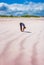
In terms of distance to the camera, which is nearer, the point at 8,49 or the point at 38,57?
the point at 38,57

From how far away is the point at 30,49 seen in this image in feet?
9.46

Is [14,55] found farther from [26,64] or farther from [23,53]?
[26,64]

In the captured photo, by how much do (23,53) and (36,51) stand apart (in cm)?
17

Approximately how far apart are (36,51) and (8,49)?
33cm

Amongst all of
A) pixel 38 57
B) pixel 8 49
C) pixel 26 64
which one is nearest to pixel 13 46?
pixel 8 49

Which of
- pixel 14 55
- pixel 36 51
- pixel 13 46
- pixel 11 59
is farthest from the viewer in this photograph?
pixel 13 46

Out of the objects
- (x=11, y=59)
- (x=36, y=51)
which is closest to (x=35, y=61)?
(x=11, y=59)

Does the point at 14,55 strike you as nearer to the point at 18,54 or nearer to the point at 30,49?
the point at 18,54

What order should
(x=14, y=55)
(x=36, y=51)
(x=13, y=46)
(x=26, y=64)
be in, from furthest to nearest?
1. (x=13, y=46)
2. (x=36, y=51)
3. (x=14, y=55)
4. (x=26, y=64)

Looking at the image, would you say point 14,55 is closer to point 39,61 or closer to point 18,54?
point 18,54

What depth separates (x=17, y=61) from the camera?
235 cm

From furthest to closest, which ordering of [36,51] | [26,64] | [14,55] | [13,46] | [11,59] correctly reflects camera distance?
[13,46] → [36,51] → [14,55] → [11,59] → [26,64]

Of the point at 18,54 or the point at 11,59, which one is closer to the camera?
the point at 11,59

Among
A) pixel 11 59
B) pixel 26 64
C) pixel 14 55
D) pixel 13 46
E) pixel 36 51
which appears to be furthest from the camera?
pixel 13 46
